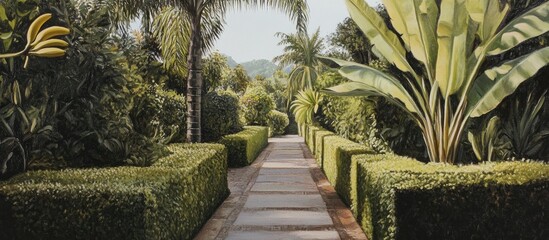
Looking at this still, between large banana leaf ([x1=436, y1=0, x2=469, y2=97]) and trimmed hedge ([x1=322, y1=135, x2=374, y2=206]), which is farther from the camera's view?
trimmed hedge ([x1=322, y1=135, x2=374, y2=206])

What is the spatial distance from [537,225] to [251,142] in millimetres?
12178

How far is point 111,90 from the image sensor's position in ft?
21.8

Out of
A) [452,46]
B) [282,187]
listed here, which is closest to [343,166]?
[282,187]

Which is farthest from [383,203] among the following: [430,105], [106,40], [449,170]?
[106,40]

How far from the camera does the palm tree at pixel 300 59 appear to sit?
43.5m

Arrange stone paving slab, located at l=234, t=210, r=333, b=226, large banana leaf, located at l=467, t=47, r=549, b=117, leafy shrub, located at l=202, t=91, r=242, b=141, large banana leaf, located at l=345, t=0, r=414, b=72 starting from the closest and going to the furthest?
large banana leaf, located at l=467, t=47, r=549, b=117
stone paving slab, located at l=234, t=210, r=333, b=226
large banana leaf, located at l=345, t=0, r=414, b=72
leafy shrub, located at l=202, t=91, r=242, b=141

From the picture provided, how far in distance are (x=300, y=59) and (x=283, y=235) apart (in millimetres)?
43268

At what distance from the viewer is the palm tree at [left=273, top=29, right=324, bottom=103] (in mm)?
43469

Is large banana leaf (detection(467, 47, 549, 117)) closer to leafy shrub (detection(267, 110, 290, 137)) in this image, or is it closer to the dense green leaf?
the dense green leaf

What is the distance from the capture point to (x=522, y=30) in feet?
22.1

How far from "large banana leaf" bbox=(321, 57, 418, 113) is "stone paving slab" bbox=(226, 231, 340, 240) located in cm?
215

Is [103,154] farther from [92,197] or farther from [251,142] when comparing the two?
[251,142]

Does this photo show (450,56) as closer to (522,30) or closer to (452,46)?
(452,46)

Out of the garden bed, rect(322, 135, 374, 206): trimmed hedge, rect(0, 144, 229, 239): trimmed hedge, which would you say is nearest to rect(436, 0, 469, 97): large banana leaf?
rect(322, 135, 374, 206): trimmed hedge
